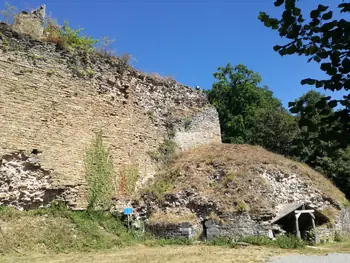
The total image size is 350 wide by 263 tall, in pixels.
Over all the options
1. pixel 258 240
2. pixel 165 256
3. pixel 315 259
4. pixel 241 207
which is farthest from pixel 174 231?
pixel 315 259

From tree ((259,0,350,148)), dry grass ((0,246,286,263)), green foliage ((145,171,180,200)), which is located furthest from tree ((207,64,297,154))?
tree ((259,0,350,148))

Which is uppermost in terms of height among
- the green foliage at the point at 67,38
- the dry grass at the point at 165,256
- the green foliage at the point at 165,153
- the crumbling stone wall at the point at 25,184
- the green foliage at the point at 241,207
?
the green foliage at the point at 67,38

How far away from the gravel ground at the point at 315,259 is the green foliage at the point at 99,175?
6.77 metres

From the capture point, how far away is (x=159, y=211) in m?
13.2

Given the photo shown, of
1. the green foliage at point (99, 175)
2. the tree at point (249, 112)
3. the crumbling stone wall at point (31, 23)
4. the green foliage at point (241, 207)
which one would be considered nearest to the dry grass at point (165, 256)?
the green foliage at point (241, 207)

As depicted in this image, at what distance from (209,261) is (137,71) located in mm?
10229

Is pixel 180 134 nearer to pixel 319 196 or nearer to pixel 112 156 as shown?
pixel 112 156

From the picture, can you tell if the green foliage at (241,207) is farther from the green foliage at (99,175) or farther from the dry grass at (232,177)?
the green foliage at (99,175)

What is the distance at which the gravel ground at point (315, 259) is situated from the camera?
8.46 meters

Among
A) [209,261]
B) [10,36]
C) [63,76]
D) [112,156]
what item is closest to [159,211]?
[112,156]

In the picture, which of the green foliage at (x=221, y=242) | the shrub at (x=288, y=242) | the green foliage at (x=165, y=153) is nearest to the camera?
the shrub at (x=288, y=242)

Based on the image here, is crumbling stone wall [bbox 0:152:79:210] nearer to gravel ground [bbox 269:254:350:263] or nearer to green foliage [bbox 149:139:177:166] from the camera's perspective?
green foliage [bbox 149:139:177:166]

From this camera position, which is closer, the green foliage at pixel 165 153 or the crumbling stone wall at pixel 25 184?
the crumbling stone wall at pixel 25 184

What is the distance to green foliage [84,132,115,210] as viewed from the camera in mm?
12984
